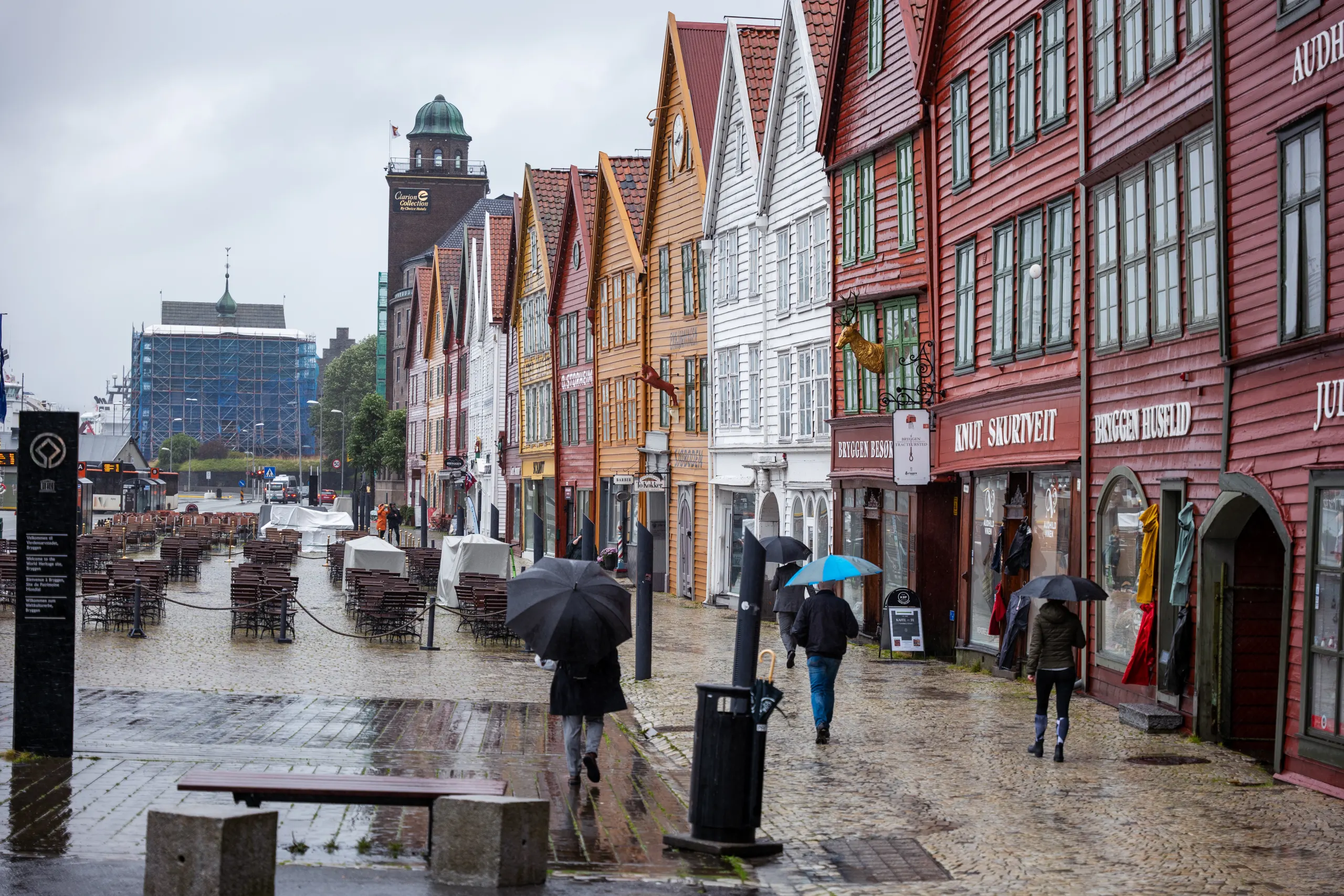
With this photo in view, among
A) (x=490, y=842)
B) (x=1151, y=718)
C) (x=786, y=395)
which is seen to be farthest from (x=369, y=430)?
(x=490, y=842)

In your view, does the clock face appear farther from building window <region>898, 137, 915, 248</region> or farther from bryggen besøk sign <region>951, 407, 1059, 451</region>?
bryggen besøk sign <region>951, 407, 1059, 451</region>

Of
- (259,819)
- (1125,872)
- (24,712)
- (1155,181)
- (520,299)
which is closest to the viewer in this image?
(259,819)

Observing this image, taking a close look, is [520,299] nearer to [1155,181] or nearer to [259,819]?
[1155,181]

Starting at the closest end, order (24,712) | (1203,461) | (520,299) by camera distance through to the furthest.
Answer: (24,712) < (1203,461) < (520,299)

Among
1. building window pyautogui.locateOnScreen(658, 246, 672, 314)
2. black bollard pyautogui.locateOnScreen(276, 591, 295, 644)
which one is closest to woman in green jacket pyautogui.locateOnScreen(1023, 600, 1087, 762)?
black bollard pyautogui.locateOnScreen(276, 591, 295, 644)

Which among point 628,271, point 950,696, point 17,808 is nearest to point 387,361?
point 628,271

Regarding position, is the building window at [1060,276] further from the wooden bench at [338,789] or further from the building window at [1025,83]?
the wooden bench at [338,789]

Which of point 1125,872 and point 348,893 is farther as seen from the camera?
point 1125,872

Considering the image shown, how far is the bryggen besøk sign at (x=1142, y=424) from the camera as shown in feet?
54.7

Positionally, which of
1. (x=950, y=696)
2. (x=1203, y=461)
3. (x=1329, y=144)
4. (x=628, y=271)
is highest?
(x=628, y=271)

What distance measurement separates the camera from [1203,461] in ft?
52.6

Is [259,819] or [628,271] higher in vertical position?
[628,271]

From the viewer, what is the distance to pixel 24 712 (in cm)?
1259

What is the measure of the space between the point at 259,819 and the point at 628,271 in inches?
1467
